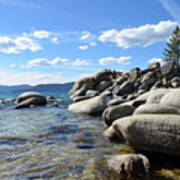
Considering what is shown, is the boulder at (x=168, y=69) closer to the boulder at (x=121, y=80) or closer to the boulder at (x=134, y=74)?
the boulder at (x=134, y=74)

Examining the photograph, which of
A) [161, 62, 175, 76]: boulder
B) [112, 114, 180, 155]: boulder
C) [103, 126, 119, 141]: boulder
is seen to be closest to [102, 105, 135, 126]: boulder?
[103, 126, 119, 141]: boulder

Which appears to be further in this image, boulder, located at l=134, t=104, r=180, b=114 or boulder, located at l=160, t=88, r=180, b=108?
boulder, located at l=160, t=88, r=180, b=108

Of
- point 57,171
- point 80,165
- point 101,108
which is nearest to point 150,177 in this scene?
point 80,165

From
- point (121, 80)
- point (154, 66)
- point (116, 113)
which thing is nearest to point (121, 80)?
point (121, 80)

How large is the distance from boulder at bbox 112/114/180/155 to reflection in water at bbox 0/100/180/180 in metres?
0.31

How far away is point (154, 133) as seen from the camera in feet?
18.9

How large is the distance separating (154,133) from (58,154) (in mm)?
2707

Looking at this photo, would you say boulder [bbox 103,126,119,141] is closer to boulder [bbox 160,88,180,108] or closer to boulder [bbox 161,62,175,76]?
boulder [bbox 160,88,180,108]

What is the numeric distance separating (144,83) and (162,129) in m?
25.9

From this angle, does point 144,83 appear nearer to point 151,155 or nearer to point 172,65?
point 172,65

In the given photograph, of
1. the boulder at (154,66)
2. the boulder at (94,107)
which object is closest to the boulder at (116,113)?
the boulder at (94,107)

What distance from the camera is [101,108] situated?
47.9ft

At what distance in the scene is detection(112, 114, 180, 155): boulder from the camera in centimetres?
550

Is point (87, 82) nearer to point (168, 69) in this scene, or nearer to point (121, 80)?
point (121, 80)
